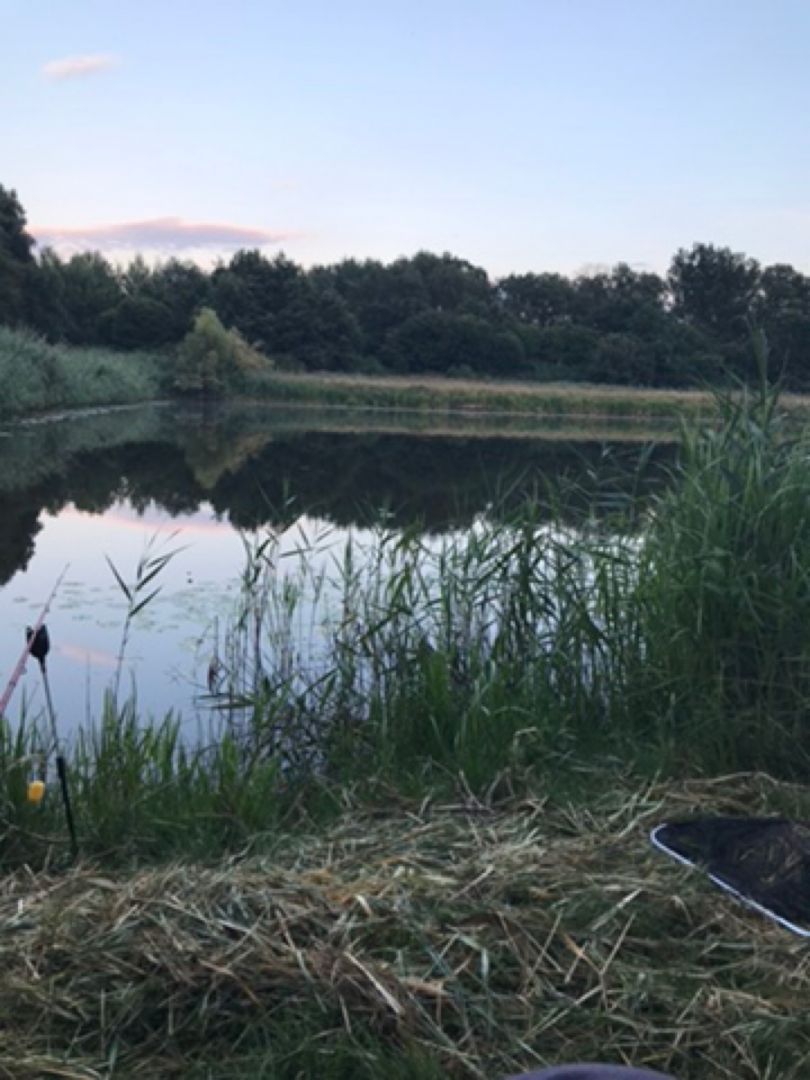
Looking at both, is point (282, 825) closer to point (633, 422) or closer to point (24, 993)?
point (24, 993)

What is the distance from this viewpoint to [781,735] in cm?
403

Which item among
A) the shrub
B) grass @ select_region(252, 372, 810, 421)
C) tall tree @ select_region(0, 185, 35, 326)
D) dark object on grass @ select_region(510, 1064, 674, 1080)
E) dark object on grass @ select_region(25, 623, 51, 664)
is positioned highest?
tall tree @ select_region(0, 185, 35, 326)

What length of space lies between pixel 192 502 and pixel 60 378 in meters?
13.5

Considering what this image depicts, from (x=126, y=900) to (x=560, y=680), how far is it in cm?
247

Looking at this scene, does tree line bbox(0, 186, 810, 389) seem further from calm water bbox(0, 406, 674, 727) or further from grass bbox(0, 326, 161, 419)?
calm water bbox(0, 406, 674, 727)

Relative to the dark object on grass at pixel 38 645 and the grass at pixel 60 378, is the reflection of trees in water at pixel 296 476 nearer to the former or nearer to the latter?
the grass at pixel 60 378

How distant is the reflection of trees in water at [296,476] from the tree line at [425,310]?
1874 centimetres

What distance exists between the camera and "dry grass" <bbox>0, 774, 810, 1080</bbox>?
210 cm

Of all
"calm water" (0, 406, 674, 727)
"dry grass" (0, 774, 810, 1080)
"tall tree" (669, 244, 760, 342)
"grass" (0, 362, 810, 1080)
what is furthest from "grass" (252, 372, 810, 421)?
"dry grass" (0, 774, 810, 1080)

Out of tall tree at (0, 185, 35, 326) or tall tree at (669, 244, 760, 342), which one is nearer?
tall tree at (0, 185, 35, 326)

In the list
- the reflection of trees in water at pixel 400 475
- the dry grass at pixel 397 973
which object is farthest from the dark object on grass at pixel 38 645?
the reflection of trees in water at pixel 400 475

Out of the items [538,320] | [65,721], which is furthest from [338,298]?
[65,721]

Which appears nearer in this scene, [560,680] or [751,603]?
[751,603]

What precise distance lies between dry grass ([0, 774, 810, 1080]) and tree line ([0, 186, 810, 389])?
3652cm
